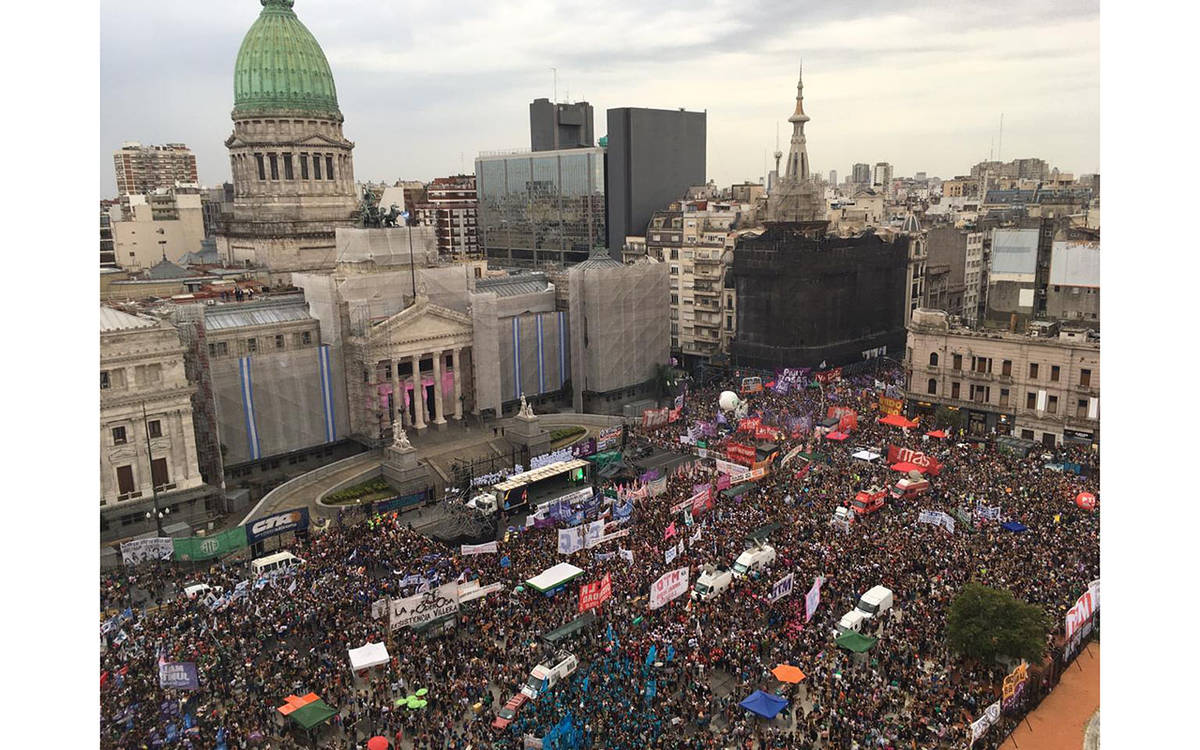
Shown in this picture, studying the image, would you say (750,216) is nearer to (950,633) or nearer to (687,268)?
(687,268)

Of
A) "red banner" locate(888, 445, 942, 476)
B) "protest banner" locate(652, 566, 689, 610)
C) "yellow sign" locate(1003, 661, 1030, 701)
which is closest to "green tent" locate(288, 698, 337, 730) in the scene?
"protest banner" locate(652, 566, 689, 610)

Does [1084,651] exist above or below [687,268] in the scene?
below

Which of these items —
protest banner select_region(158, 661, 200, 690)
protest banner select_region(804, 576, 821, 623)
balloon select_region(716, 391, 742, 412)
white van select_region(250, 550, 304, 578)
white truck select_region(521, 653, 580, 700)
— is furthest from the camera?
balloon select_region(716, 391, 742, 412)

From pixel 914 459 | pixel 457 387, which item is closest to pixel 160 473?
pixel 457 387

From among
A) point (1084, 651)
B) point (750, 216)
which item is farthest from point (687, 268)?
point (1084, 651)

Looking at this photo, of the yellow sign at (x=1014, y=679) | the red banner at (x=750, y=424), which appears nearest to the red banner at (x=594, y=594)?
the yellow sign at (x=1014, y=679)

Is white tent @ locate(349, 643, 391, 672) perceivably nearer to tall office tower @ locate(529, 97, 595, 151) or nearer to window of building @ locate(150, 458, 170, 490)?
window of building @ locate(150, 458, 170, 490)

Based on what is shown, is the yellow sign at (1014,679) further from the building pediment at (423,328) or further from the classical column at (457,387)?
the classical column at (457,387)

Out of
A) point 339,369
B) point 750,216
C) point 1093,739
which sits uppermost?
point 750,216
